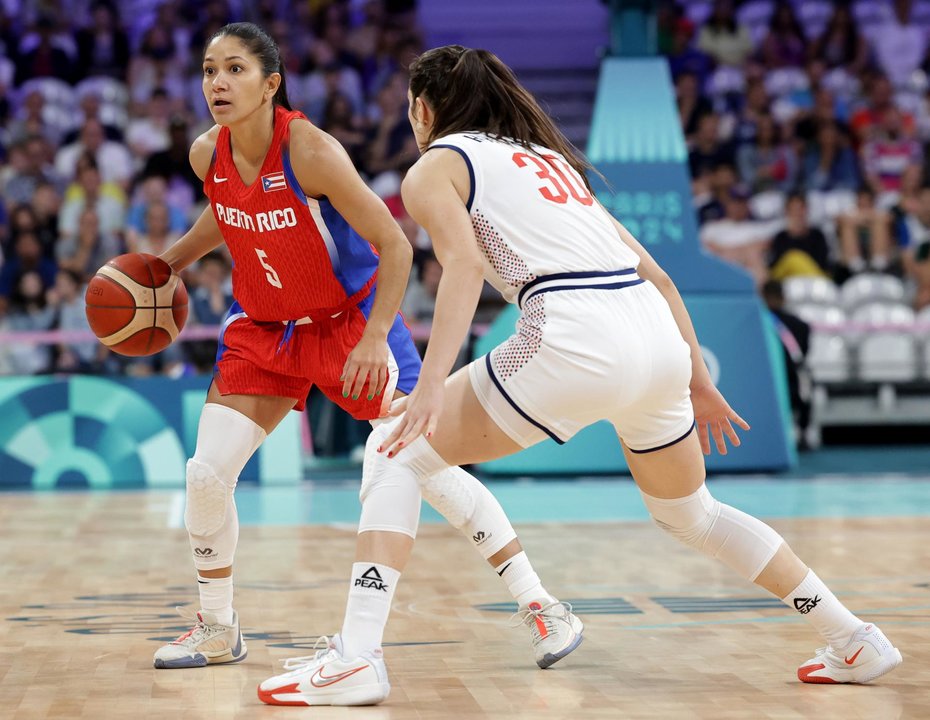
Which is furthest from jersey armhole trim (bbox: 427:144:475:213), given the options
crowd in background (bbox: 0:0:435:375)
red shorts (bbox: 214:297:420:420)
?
crowd in background (bbox: 0:0:435:375)

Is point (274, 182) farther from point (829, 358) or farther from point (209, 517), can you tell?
point (829, 358)

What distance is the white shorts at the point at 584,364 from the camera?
3.38 metres

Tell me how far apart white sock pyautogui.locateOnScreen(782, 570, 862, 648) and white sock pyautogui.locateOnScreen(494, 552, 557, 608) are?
79cm

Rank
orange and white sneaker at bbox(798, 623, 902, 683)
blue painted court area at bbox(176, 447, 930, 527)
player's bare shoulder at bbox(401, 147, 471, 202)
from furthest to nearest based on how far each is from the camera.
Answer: blue painted court area at bbox(176, 447, 930, 527) → orange and white sneaker at bbox(798, 623, 902, 683) → player's bare shoulder at bbox(401, 147, 471, 202)

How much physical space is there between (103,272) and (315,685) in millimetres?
1731

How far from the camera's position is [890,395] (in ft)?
41.0

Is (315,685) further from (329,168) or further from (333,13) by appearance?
(333,13)

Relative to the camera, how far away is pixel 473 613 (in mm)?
4918

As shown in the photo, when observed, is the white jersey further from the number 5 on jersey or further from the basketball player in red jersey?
the number 5 on jersey

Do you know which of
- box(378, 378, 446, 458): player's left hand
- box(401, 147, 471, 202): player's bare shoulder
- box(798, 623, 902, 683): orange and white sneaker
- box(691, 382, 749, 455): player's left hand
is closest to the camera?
box(378, 378, 446, 458): player's left hand

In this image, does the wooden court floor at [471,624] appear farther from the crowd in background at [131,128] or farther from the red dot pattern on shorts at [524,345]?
the crowd in background at [131,128]

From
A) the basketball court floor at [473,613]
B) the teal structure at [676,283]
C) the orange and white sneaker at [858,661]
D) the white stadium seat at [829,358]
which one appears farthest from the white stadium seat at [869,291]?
the orange and white sneaker at [858,661]

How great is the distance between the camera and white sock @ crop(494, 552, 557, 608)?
4.16 metres

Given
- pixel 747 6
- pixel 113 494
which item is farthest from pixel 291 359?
pixel 747 6
